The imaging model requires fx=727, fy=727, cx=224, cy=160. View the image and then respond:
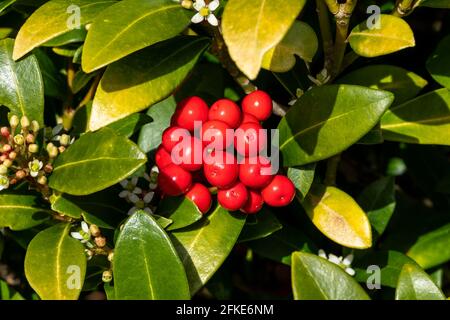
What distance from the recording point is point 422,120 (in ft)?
6.86

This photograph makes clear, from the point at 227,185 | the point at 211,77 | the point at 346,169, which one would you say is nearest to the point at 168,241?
the point at 227,185

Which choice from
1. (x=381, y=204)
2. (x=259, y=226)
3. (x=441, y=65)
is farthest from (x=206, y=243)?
(x=441, y=65)

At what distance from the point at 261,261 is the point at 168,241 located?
134cm

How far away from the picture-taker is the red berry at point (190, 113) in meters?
1.82

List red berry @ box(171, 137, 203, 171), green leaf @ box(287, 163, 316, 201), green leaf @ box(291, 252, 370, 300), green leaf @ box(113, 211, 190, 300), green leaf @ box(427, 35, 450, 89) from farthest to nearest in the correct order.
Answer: green leaf @ box(427, 35, 450, 89) < green leaf @ box(287, 163, 316, 201) < red berry @ box(171, 137, 203, 171) < green leaf @ box(113, 211, 190, 300) < green leaf @ box(291, 252, 370, 300)

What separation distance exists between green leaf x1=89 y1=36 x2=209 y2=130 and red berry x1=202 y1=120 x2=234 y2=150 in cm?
14

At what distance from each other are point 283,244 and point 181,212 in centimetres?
48

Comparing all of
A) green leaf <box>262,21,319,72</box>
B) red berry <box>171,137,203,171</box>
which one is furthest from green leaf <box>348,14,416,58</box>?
red berry <box>171,137,203,171</box>

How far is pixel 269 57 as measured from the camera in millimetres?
1842

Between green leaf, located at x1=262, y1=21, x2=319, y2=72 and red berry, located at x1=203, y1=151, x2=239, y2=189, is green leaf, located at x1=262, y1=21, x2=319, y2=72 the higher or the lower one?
the higher one

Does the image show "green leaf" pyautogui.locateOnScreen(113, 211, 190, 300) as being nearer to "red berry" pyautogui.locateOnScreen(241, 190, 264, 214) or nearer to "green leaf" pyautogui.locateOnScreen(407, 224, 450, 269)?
"red berry" pyautogui.locateOnScreen(241, 190, 264, 214)

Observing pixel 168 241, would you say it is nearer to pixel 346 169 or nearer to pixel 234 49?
pixel 234 49

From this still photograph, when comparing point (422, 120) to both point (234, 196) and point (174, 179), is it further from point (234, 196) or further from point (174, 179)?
point (174, 179)

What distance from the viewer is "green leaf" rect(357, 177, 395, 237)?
222cm
